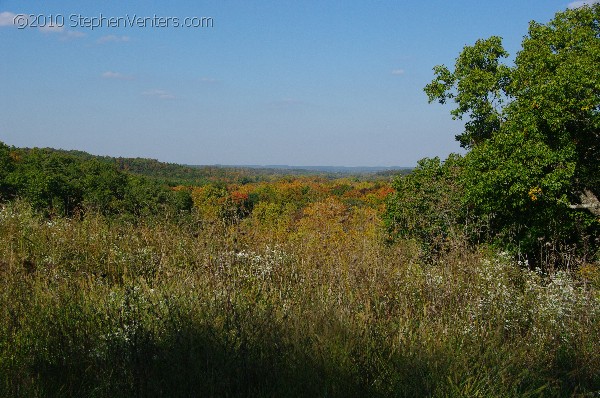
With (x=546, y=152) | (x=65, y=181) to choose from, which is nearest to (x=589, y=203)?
(x=546, y=152)

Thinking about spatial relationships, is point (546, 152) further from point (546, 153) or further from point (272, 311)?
point (272, 311)

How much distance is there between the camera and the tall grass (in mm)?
2977

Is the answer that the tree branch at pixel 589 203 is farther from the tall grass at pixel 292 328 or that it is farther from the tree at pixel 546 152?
the tall grass at pixel 292 328

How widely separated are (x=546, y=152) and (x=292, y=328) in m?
14.9

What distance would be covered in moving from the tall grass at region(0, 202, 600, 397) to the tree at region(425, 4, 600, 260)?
1063 centimetres

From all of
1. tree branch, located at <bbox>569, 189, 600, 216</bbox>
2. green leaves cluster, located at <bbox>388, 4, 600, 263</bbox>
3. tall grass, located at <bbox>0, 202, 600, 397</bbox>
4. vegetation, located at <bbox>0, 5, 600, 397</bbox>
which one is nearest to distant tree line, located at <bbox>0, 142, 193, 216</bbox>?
green leaves cluster, located at <bbox>388, 4, 600, 263</bbox>

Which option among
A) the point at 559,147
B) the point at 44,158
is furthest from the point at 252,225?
the point at 44,158

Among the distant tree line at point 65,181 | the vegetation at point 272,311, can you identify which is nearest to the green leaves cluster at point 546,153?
the vegetation at point 272,311

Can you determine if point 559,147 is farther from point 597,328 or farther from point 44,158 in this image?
point 44,158

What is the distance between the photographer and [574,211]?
1702cm

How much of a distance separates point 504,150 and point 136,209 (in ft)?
43.9

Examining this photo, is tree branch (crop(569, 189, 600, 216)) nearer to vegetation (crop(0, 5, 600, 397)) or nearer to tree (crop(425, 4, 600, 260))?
tree (crop(425, 4, 600, 260))

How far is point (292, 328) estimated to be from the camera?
348cm

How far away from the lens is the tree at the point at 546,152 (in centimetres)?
1576
